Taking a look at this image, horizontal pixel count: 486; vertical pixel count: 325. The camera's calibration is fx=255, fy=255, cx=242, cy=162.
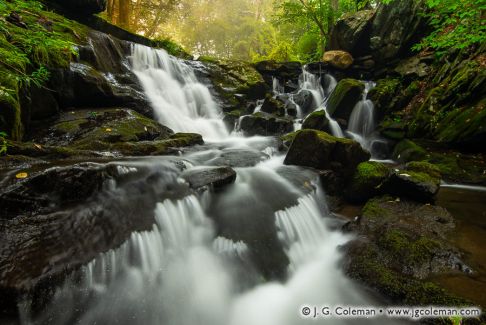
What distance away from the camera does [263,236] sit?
3.89m

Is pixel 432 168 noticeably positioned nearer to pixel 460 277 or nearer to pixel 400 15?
pixel 460 277

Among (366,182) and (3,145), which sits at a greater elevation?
(3,145)

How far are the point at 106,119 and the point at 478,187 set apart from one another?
884cm

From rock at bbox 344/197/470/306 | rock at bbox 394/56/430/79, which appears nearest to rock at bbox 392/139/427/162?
rock at bbox 344/197/470/306

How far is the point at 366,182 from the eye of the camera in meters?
5.25

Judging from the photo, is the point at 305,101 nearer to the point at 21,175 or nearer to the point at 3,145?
the point at 3,145

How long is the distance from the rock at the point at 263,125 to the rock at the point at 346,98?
6.73 feet

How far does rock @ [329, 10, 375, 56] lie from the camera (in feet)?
41.8

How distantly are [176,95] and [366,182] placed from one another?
7.44 m

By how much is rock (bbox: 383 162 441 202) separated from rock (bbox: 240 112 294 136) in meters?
5.52

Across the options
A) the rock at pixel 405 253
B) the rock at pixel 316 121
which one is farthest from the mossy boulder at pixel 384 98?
the rock at pixel 405 253

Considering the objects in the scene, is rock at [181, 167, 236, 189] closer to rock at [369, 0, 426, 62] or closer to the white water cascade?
the white water cascade

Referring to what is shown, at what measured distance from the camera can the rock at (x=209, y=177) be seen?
4.18m

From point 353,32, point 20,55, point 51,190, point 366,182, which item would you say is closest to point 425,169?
point 366,182
